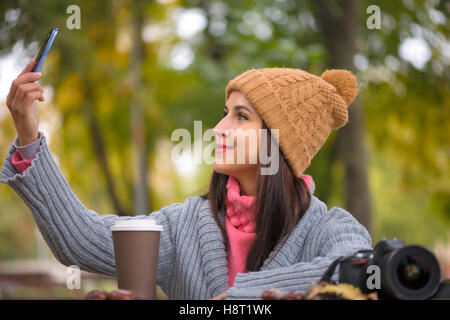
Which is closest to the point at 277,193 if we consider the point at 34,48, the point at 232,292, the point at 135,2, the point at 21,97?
the point at 232,292

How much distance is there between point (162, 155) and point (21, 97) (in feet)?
35.1

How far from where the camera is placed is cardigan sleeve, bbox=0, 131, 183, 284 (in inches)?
76.6

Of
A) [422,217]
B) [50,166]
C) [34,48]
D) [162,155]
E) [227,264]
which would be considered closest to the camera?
[50,166]

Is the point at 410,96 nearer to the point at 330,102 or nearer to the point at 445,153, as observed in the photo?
the point at 445,153

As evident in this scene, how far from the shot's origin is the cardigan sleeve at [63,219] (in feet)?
6.39

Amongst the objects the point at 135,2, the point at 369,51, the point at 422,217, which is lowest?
the point at 422,217

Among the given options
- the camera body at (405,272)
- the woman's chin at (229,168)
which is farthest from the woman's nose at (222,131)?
the camera body at (405,272)

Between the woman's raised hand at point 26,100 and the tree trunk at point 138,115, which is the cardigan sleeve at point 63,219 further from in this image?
the tree trunk at point 138,115

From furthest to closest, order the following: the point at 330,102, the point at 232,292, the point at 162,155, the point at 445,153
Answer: the point at 162,155 < the point at 445,153 < the point at 330,102 < the point at 232,292

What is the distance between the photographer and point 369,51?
9523 mm

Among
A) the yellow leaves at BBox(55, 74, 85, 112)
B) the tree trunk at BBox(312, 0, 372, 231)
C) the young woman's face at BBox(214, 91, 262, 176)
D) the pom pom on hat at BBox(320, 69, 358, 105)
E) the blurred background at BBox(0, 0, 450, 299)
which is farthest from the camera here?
the yellow leaves at BBox(55, 74, 85, 112)

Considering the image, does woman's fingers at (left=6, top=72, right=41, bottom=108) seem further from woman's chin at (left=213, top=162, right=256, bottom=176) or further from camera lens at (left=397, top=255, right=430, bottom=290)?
camera lens at (left=397, top=255, right=430, bottom=290)

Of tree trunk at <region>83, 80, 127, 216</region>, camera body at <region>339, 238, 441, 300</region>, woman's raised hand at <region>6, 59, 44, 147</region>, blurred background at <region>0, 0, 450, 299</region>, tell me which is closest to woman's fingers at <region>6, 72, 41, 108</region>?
woman's raised hand at <region>6, 59, 44, 147</region>

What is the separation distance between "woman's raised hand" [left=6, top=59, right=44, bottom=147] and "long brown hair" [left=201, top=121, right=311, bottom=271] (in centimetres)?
88
